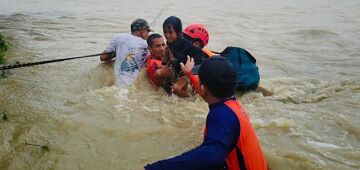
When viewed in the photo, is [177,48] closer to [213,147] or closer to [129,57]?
[129,57]

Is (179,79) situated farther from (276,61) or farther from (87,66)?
(276,61)

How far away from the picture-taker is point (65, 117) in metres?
4.50

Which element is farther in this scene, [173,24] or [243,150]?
[173,24]

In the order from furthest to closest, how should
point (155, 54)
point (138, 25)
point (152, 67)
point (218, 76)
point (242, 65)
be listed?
point (138, 25)
point (155, 54)
point (152, 67)
point (242, 65)
point (218, 76)

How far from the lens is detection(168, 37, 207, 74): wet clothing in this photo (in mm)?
4809

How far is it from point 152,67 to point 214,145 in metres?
3.58

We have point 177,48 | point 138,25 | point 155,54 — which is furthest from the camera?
point 138,25

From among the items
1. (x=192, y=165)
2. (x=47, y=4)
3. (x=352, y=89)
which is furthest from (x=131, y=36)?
(x=47, y=4)

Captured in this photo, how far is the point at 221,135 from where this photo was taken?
2141 millimetres

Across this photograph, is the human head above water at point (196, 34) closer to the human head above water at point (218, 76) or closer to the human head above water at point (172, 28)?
the human head above water at point (172, 28)

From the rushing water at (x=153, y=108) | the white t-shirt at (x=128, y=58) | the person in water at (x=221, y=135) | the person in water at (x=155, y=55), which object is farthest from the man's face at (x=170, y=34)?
the person in water at (x=221, y=135)

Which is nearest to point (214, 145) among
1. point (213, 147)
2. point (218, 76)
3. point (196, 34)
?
point (213, 147)

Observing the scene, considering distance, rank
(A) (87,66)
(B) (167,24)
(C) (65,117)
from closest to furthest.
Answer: (C) (65,117)
(B) (167,24)
(A) (87,66)

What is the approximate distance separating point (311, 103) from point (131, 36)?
293cm
